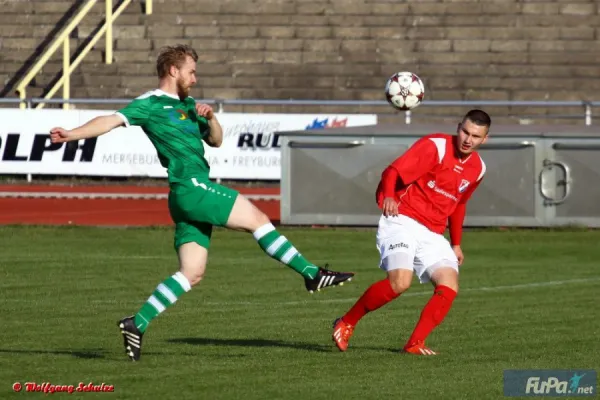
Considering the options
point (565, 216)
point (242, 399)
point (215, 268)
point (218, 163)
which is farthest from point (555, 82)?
point (242, 399)

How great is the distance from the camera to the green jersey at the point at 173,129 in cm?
879

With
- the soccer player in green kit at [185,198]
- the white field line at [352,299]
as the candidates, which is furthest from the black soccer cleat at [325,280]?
the white field line at [352,299]

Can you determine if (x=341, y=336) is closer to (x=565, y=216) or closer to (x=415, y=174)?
(x=415, y=174)

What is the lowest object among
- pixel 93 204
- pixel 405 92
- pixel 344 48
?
pixel 93 204

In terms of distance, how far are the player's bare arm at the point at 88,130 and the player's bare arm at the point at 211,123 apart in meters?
0.55

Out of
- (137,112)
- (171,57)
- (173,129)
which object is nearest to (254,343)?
(173,129)

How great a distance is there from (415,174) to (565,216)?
1092 centimetres

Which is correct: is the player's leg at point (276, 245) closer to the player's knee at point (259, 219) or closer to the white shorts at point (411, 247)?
the player's knee at point (259, 219)

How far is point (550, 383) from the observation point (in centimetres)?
794

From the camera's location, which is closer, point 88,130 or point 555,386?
point 555,386

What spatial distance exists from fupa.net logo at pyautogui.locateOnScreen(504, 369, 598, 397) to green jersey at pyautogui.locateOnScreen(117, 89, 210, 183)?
7.90 ft

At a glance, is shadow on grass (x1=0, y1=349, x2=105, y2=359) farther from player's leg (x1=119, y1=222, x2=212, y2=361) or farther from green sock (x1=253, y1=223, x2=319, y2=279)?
green sock (x1=253, y1=223, x2=319, y2=279)

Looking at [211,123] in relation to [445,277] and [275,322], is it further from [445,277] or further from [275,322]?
[275,322]

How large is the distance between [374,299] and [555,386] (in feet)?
5.76
